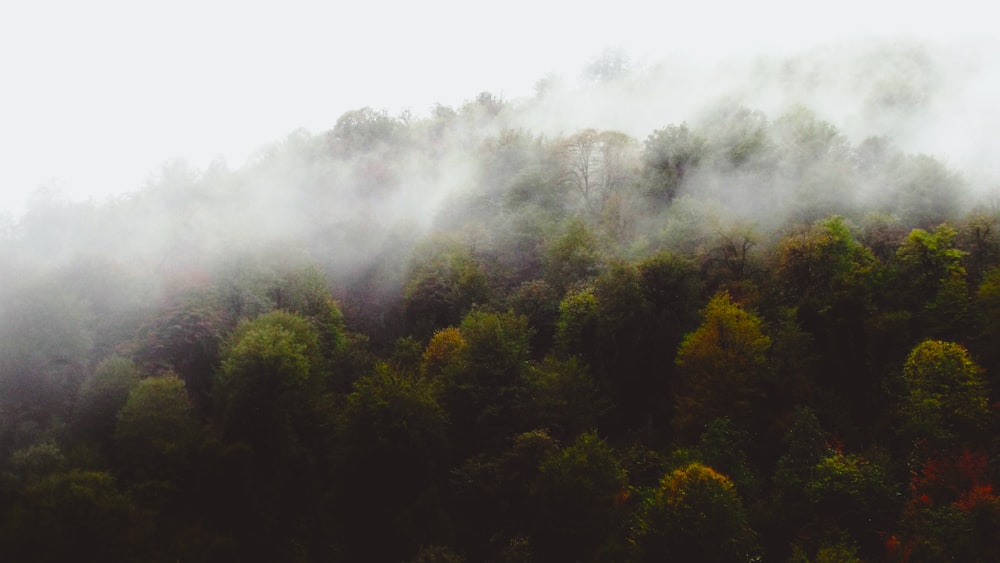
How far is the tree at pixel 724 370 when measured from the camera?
158 ft

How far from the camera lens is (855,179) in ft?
223

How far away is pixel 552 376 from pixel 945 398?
24.5 meters

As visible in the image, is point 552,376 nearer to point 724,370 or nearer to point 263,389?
point 724,370

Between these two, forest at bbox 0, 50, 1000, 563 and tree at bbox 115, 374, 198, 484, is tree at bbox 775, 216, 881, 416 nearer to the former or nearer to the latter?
forest at bbox 0, 50, 1000, 563

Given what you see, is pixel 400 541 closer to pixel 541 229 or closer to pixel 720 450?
pixel 720 450

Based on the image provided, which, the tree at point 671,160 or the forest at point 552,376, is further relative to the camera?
the tree at point 671,160

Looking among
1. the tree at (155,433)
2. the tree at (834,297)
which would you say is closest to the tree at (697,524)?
the tree at (834,297)

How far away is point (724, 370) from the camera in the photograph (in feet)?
159

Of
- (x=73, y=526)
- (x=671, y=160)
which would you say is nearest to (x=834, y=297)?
(x=671, y=160)

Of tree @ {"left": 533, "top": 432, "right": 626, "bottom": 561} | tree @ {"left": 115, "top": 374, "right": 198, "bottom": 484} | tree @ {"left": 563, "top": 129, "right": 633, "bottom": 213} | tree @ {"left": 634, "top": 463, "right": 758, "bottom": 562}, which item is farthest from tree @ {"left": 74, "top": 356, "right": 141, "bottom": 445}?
tree @ {"left": 563, "top": 129, "right": 633, "bottom": 213}

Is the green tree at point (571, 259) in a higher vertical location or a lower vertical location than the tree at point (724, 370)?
higher

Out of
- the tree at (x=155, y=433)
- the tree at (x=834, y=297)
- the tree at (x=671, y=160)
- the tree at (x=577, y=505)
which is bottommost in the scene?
the tree at (x=577, y=505)

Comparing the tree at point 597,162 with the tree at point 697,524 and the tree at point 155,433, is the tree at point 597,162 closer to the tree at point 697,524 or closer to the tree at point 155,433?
the tree at point 697,524

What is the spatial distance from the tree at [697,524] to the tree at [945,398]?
1387cm
